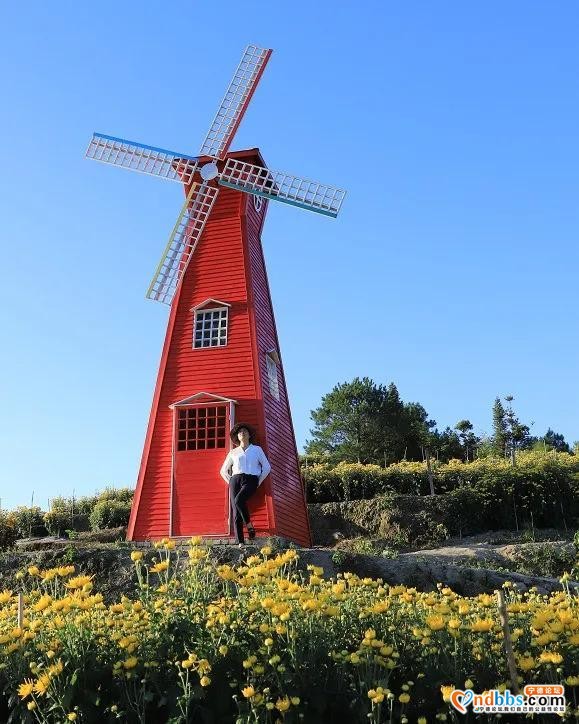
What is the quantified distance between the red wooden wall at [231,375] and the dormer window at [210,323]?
0.09 metres

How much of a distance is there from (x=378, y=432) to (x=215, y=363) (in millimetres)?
24351

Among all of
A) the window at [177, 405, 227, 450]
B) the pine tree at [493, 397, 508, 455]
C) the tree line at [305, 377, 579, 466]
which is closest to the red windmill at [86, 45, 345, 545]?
the window at [177, 405, 227, 450]

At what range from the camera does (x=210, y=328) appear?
1369 cm

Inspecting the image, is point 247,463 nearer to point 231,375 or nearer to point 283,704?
point 231,375

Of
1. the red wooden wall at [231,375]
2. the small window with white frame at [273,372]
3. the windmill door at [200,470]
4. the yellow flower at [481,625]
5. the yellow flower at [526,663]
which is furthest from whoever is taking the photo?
the small window with white frame at [273,372]

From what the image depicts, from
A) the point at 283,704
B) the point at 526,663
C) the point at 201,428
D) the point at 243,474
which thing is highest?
the point at 201,428

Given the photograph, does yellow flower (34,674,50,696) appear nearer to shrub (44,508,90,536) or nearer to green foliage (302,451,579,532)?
green foliage (302,451,579,532)

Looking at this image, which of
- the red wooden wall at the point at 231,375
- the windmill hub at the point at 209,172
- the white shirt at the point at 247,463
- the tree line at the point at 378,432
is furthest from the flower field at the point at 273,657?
the tree line at the point at 378,432

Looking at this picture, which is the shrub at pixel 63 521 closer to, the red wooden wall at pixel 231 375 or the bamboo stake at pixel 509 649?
the red wooden wall at pixel 231 375

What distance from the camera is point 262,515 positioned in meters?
12.5

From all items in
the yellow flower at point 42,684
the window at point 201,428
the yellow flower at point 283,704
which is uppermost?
the window at point 201,428

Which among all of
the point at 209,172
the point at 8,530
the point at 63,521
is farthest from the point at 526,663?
the point at 63,521

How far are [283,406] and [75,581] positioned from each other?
9.30m

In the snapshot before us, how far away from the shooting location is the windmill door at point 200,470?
1274 centimetres
